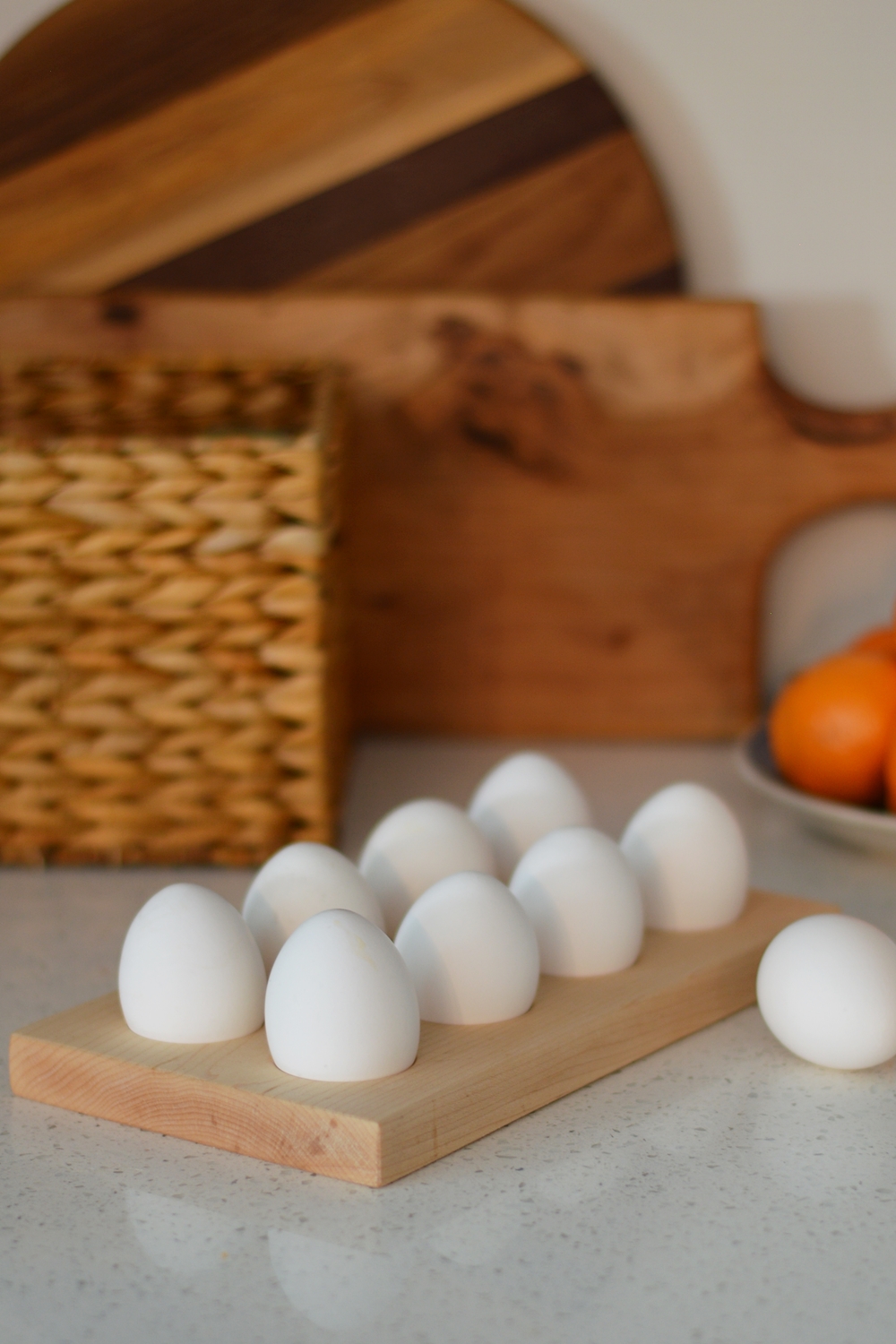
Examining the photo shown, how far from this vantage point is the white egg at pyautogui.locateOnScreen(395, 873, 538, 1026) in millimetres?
550

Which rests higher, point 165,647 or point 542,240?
point 542,240

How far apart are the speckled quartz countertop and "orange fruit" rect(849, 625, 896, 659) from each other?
1.39ft

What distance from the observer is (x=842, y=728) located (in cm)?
88

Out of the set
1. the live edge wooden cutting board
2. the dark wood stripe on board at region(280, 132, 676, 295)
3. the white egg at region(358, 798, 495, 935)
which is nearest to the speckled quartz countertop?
the live edge wooden cutting board

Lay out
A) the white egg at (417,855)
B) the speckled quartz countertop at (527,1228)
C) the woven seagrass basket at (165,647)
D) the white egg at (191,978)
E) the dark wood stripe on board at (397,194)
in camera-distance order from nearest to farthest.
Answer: the speckled quartz countertop at (527,1228) < the white egg at (191,978) < the white egg at (417,855) < the woven seagrass basket at (165,647) < the dark wood stripe on board at (397,194)

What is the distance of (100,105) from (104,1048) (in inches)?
33.8

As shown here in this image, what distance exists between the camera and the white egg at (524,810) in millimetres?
734

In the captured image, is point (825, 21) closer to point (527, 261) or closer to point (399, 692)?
point (527, 261)

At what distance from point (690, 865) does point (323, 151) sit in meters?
0.73

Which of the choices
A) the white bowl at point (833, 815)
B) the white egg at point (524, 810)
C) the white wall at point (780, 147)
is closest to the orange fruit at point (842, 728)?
the white bowl at point (833, 815)

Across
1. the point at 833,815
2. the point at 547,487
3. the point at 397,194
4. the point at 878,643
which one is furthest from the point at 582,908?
the point at 397,194

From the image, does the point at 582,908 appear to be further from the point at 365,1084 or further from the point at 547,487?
the point at 547,487

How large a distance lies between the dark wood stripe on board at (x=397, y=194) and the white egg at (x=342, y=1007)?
0.78 metres

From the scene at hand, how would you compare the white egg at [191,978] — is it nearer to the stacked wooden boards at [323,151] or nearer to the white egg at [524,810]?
the white egg at [524,810]
